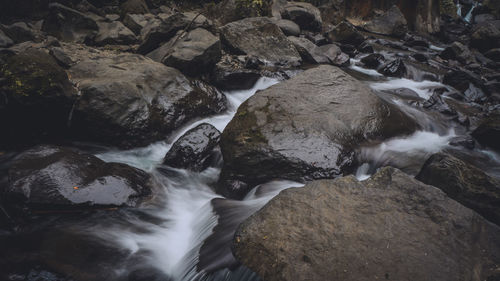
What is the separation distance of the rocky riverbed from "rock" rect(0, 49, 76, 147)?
2 cm

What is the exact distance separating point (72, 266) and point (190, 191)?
1.88 m

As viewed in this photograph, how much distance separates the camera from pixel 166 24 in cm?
694

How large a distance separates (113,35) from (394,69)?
27.4 ft

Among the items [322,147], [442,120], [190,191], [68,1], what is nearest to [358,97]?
[322,147]

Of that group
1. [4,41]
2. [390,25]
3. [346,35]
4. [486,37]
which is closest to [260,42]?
[346,35]

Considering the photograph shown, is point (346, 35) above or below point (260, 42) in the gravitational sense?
below

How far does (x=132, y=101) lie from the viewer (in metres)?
4.56

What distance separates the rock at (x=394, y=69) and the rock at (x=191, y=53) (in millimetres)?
5686

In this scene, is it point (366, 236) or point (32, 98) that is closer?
point (366, 236)

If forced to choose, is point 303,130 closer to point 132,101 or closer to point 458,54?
point 132,101

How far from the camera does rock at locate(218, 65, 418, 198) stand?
3740mm

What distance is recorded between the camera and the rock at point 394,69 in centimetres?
892

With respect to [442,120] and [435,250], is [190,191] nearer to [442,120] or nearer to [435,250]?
[435,250]

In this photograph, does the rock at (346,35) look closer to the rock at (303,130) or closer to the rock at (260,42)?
the rock at (260,42)
